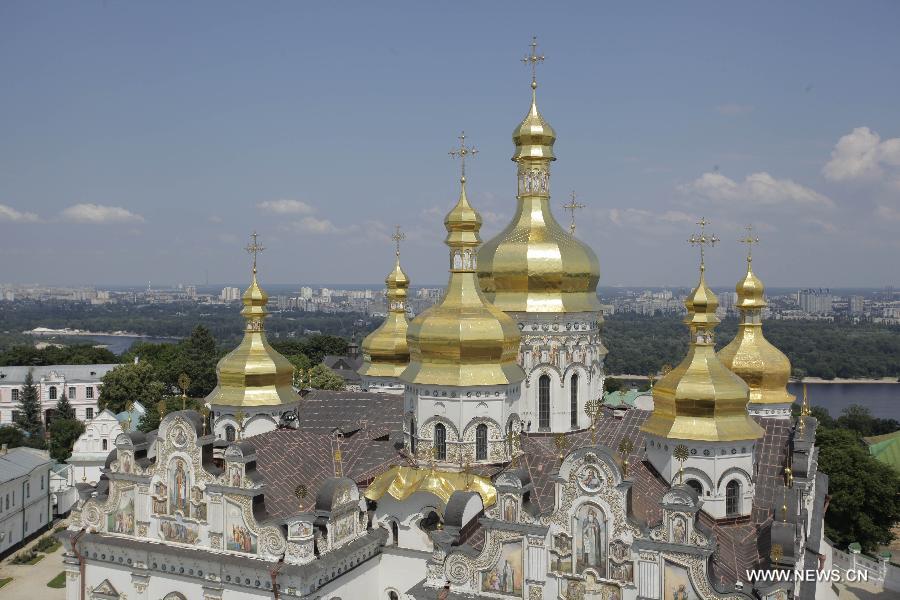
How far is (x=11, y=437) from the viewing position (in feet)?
121

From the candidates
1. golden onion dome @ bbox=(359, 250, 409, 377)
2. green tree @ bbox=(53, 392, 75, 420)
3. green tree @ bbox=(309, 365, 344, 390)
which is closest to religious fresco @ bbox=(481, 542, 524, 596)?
golden onion dome @ bbox=(359, 250, 409, 377)

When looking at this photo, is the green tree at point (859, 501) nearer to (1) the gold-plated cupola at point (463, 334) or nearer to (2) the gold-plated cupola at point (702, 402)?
(2) the gold-plated cupola at point (702, 402)

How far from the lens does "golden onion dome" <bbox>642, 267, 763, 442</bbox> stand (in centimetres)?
1500

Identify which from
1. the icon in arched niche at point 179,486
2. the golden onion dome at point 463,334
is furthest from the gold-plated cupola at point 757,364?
the icon in arched niche at point 179,486

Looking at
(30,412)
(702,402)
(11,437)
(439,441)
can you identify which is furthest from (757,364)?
(30,412)

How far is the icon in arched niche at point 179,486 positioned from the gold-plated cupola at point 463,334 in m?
4.75

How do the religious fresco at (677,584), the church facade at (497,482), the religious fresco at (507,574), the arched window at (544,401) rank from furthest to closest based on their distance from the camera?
A: the arched window at (544,401) < the religious fresco at (507,574) < the church facade at (497,482) < the religious fresco at (677,584)

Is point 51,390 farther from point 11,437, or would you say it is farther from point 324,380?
point 324,380

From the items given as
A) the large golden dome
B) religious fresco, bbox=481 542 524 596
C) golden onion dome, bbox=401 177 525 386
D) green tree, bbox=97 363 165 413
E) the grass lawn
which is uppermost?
the large golden dome

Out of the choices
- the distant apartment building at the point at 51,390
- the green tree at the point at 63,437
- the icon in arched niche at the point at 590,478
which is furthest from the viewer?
the distant apartment building at the point at 51,390

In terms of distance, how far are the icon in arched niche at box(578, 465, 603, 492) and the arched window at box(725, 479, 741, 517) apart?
12.4 ft

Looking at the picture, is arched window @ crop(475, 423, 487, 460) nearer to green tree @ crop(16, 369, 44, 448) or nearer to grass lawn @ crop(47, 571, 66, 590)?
grass lawn @ crop(47, 571, 66, 590)

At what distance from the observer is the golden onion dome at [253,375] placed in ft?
66.8

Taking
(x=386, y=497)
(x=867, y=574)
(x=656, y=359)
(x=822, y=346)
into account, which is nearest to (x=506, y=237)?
(x=386, y=497)
